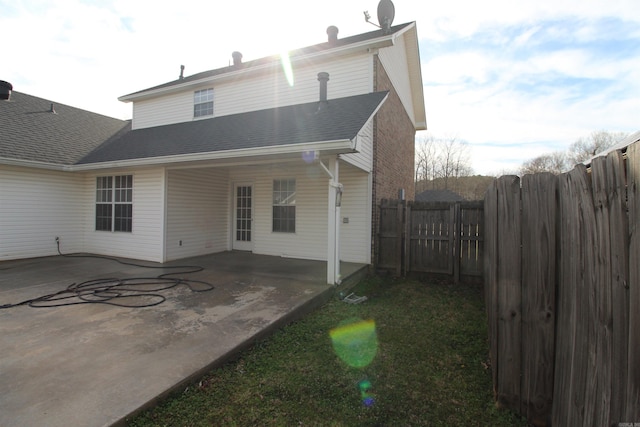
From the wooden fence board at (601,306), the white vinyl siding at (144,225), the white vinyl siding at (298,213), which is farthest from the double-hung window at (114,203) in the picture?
the wooden fence board at (601,306)

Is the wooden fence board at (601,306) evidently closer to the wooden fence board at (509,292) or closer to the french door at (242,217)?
the wooden fence board at (509,292)

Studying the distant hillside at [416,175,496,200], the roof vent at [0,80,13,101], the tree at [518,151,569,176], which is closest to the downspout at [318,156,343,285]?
the roof vent at [0,80,13,101]

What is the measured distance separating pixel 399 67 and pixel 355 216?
6026 mm

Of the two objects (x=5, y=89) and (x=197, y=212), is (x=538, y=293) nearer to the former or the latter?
(x=197, y=212)

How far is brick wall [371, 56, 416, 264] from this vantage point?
8344 mm

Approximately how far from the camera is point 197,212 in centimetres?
930

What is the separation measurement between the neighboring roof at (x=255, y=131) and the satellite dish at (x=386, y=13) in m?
2.87

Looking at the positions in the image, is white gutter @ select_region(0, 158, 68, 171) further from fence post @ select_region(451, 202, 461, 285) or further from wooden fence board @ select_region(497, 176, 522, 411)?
wooden fence board @ select_region(497, 176, 522, 411)

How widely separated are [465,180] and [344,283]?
34.1 metres

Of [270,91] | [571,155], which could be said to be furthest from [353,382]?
[571,155]

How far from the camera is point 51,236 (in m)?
9.18

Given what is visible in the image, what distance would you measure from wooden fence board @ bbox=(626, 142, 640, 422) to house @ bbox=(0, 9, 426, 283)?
5421 mm

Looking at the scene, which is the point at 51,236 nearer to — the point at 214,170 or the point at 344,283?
the point at 214,170

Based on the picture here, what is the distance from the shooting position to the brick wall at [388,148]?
27.4 feet
